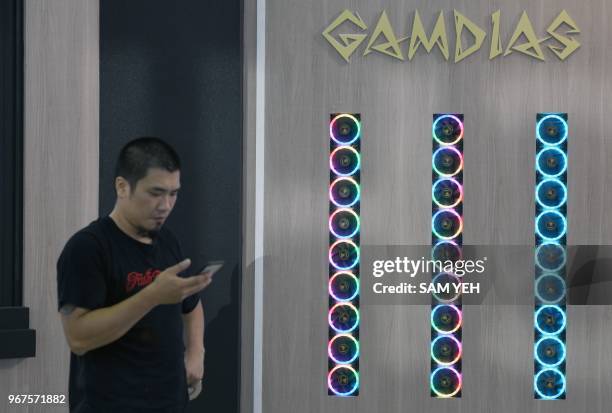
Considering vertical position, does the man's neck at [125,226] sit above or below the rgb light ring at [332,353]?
above

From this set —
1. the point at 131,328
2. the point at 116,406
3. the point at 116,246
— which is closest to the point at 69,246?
the point at 116,246

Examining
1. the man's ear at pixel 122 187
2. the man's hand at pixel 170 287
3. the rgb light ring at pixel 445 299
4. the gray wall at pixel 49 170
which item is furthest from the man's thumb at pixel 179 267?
the rgb light ring at pixel 445 299

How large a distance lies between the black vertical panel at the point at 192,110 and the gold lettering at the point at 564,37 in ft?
4.12

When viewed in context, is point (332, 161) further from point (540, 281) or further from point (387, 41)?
point (540, 281)

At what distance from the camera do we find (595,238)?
3.16 metres

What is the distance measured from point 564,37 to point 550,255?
0.88 m

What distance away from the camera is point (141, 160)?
6.69 feet

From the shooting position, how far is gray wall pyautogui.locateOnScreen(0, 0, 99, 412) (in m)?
2.91

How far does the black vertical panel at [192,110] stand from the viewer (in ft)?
10.1

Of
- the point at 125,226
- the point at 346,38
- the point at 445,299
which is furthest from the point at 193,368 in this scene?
the point at 346,38

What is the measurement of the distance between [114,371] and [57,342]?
105cm

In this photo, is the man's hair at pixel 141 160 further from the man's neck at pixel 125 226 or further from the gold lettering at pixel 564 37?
the gold lettering at pixel 564 37

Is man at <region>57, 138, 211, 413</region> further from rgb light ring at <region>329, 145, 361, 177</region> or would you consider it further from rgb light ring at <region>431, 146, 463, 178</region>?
rgb light ring at <region>431, 146, 463, 178</region>

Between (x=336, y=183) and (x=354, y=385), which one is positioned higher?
(x=336, y=183)
